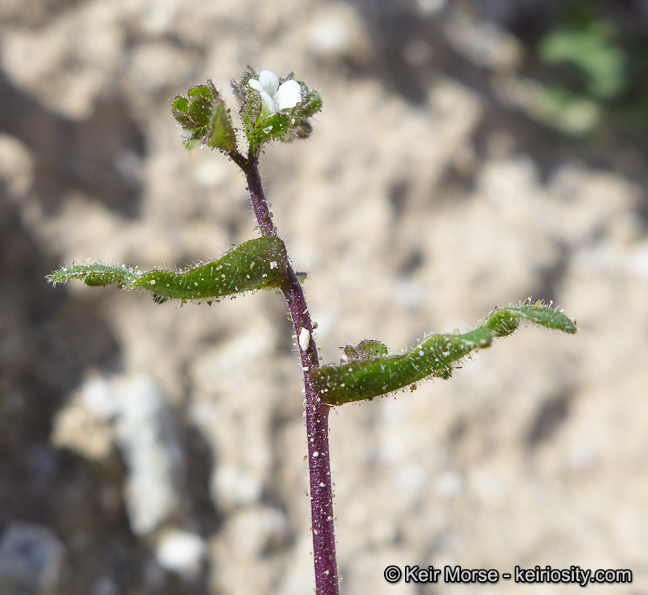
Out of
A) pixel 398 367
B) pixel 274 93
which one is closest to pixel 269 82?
pixel 274 93

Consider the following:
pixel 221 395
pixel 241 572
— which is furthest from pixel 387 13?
pixel 241 572

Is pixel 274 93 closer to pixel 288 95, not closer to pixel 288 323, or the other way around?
pixel 288 95

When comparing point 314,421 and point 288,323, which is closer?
point 314,421

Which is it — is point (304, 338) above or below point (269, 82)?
below

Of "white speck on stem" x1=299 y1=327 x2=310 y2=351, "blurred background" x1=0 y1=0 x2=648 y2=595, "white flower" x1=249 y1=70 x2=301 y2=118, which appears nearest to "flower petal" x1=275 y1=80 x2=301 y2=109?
"white flower" x1=249 y1=70 x2=301 y2=118

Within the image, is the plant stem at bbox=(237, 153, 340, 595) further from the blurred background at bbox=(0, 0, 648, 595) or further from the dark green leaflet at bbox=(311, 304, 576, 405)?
the blurred background at bbox=(0, 0, 648, 595)

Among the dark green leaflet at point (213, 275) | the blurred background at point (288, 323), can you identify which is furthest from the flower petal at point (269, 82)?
the blurred background at point (288, 323)

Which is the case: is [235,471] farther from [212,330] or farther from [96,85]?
[96,85]
